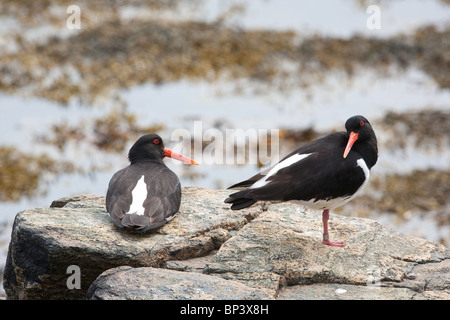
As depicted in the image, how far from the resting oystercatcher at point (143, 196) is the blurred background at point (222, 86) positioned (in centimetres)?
257

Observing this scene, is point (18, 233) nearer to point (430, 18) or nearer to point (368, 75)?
point (368, 75)

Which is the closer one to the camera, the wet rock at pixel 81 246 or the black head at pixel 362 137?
the wet rock at pixel 81 246

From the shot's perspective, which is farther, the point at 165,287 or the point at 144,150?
the point at 144,150

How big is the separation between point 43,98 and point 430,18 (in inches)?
407

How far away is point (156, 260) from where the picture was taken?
236 inches

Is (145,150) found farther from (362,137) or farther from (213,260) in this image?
(362,137)

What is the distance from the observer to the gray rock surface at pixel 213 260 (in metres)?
5.36

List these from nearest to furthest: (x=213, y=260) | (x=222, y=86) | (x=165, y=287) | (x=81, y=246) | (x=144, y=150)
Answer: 1. (x=165, y=287)
2. (x=81, y=246)
3. (x=213, y=260)
4. (x=144, y=150)
5. (x=222, y=86)

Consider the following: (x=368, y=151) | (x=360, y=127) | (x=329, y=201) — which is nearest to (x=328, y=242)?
(x=329, y=201)

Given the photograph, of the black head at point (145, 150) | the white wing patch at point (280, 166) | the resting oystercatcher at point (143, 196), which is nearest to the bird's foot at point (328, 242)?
the white wing patch at point (280, 166)

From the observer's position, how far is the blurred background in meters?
10.7

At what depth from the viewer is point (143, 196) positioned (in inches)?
255

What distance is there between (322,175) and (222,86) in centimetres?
861

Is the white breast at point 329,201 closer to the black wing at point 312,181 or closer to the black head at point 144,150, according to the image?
the black wing at point 312,181
